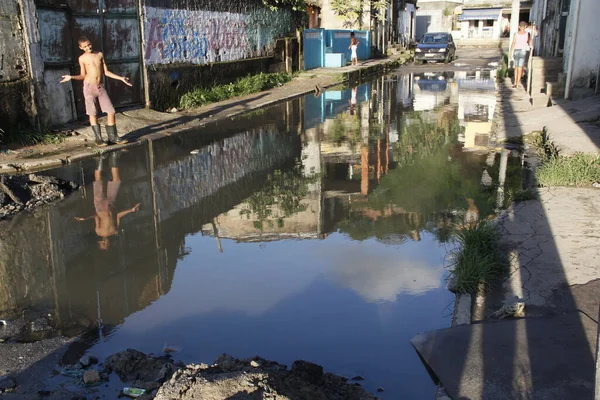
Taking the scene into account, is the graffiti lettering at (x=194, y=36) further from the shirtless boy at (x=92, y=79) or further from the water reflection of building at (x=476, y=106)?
the water reflection of building at (x=476, y=106)

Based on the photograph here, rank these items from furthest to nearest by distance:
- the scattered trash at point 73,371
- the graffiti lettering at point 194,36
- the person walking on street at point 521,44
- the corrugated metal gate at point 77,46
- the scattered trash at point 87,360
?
the person walking on street at point 521,44 < the graffiti lettering at point 194,36 < the corrugated metal gate at point 77,46 < the scattered trash at point 87,360 < the scattered trash at point 73,371

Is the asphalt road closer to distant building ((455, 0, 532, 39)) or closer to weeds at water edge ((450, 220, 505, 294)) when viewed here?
distant building ((455, 0, 532, 39))

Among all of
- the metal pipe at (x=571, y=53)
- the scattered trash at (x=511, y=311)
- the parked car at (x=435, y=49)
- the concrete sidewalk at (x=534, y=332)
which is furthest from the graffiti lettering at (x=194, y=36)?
the parked car at (x=435, y=49)

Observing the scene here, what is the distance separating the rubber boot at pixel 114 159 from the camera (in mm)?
9695

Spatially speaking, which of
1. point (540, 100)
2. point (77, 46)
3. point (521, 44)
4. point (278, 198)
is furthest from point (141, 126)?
point (521, 44)

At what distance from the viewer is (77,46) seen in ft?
40.1

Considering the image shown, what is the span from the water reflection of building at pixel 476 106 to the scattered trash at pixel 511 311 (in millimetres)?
6606

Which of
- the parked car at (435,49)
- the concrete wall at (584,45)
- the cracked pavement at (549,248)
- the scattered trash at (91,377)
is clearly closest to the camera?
the scattered trash at (91,377)

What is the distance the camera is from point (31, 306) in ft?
16.4

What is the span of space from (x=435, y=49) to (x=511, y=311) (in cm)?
3080

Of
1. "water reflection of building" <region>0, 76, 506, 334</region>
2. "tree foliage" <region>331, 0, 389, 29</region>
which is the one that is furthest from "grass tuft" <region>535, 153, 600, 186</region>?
"tree foliage" <region>331, 0, 389, 29</region>

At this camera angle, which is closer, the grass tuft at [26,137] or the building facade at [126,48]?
the grass tuft at [26,137]

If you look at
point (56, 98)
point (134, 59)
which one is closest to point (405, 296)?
point (56, 98)

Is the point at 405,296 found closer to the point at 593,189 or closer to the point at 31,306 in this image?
the point at 31,306
